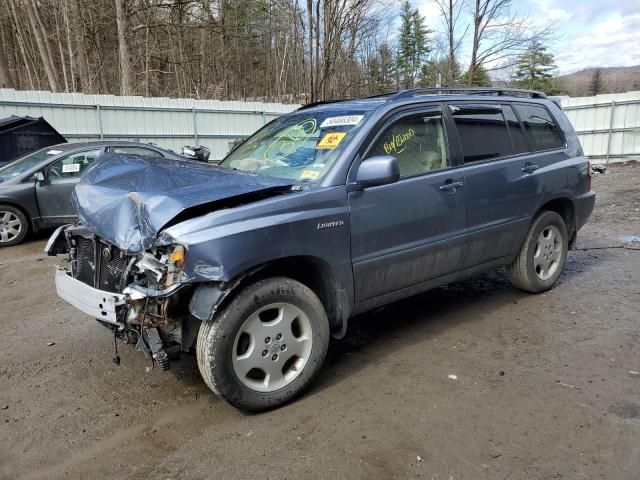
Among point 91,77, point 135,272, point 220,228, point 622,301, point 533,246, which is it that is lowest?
point 622,301

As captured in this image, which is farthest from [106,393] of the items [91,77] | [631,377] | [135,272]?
[91,77]

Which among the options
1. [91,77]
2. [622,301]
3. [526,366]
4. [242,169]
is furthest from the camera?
[91,77]

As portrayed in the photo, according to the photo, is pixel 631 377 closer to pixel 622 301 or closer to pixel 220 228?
pixel 622 301

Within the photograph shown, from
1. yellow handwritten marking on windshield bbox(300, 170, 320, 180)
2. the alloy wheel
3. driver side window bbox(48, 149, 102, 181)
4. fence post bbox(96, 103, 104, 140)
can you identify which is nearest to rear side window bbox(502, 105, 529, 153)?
yellow handwritten marking on windshield bbox(300, 170, 320, 180)

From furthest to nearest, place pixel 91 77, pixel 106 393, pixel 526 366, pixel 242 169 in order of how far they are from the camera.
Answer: pixel 91 77 < pixel 242 169 < pixel 526 366 < pixel 106 393

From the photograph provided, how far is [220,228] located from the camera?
2664mm

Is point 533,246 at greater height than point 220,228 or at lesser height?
lesser

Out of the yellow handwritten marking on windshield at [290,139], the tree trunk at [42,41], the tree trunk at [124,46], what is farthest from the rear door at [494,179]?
the tree trunk at [42,41]

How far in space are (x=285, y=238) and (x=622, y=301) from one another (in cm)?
367

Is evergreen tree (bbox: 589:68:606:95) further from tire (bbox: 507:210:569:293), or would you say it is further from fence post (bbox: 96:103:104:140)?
tire (bbox: 507:210:569:293)

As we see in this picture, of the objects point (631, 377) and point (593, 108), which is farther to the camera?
point (593, 108)

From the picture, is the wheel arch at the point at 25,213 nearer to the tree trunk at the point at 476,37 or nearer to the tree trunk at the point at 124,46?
the tree trunk at the point at 124,46

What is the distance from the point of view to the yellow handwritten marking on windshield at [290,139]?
12.4ft

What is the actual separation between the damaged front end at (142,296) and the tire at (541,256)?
330 cm
